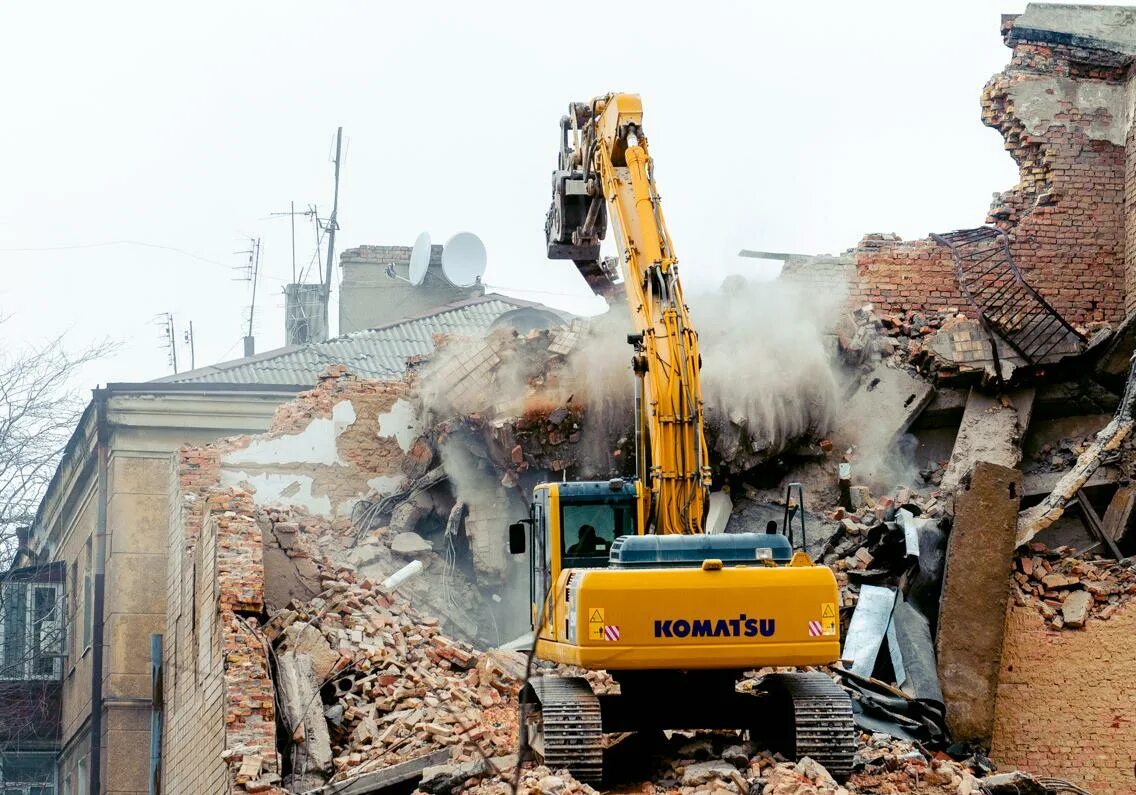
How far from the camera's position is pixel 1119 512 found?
15375 millimetres

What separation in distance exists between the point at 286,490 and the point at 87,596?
6.37 meters

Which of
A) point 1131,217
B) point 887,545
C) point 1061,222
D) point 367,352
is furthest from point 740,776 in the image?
point 367,352

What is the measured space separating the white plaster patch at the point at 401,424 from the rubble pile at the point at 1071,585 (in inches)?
316

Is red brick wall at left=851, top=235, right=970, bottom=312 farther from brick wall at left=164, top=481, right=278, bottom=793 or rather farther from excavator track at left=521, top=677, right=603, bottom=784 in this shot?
excavator track at left=521, top=677, right=603, bottom=784

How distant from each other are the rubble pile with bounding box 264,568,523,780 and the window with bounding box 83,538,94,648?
31.8 ft

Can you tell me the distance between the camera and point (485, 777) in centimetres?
1063

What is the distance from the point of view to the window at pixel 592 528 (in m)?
11.3

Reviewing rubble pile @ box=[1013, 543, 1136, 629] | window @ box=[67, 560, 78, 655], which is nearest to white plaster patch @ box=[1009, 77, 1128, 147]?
rubble pile @ box=[1013, 543, 1136, 629]

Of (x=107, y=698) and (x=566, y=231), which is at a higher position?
(x=566, y=231)

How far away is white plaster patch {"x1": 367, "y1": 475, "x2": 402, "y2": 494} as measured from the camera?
19422 mm

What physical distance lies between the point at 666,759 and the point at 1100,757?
16.0 ft

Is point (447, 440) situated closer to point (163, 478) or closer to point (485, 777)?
point (163, 478)

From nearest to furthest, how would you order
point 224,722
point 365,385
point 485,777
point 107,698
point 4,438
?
1. point 485,777
2. point 224,722
3. point 365,385
4. point 107,698
5. point 4,438

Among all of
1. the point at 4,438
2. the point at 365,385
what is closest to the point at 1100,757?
the point at 365,385
